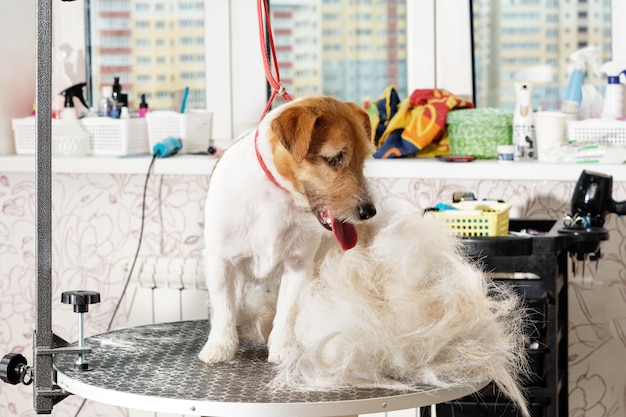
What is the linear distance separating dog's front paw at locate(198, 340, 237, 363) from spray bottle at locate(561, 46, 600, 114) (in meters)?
1.23

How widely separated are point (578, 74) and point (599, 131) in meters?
0.18

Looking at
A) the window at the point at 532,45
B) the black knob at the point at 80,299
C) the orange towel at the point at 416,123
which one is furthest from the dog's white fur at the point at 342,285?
the window at the point at 532,45

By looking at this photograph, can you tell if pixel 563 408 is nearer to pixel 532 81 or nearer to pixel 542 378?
pixel 542 378

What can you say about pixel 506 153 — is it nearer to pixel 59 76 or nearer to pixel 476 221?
pixel 476 221

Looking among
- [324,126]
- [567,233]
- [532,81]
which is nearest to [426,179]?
[532,81]

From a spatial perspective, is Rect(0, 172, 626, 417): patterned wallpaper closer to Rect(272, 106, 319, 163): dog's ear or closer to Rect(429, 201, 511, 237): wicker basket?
Rect(429, 201, 511, 237): wicker basket

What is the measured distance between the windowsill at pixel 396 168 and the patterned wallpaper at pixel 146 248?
64 millimetres

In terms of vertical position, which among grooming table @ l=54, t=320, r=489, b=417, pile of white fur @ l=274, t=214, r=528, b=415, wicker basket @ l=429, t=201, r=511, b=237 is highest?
wicker basket @ l=429, t=201, r=511, b=237

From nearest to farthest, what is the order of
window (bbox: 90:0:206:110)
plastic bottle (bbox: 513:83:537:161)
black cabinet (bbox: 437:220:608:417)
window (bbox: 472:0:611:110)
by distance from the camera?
1. black cabinet (bbox: 437:220:608:417)
2. plastic bottle (bbox: 513:83:537:161)
3. window (bbox: 472:0:611:110)
4. window (bbox: 90:0:206:110)

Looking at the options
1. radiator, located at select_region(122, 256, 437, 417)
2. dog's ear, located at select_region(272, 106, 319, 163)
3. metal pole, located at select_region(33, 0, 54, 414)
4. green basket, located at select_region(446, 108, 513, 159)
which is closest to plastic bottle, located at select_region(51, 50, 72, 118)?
radiator, located at select_region(122, 256, 437, 417)

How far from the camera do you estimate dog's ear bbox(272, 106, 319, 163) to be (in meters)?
1.28

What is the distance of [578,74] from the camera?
93.2 inches

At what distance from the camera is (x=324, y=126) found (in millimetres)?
1317

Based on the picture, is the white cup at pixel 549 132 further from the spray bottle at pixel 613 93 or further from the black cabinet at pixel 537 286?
the black cabinet at pixel 537 286
